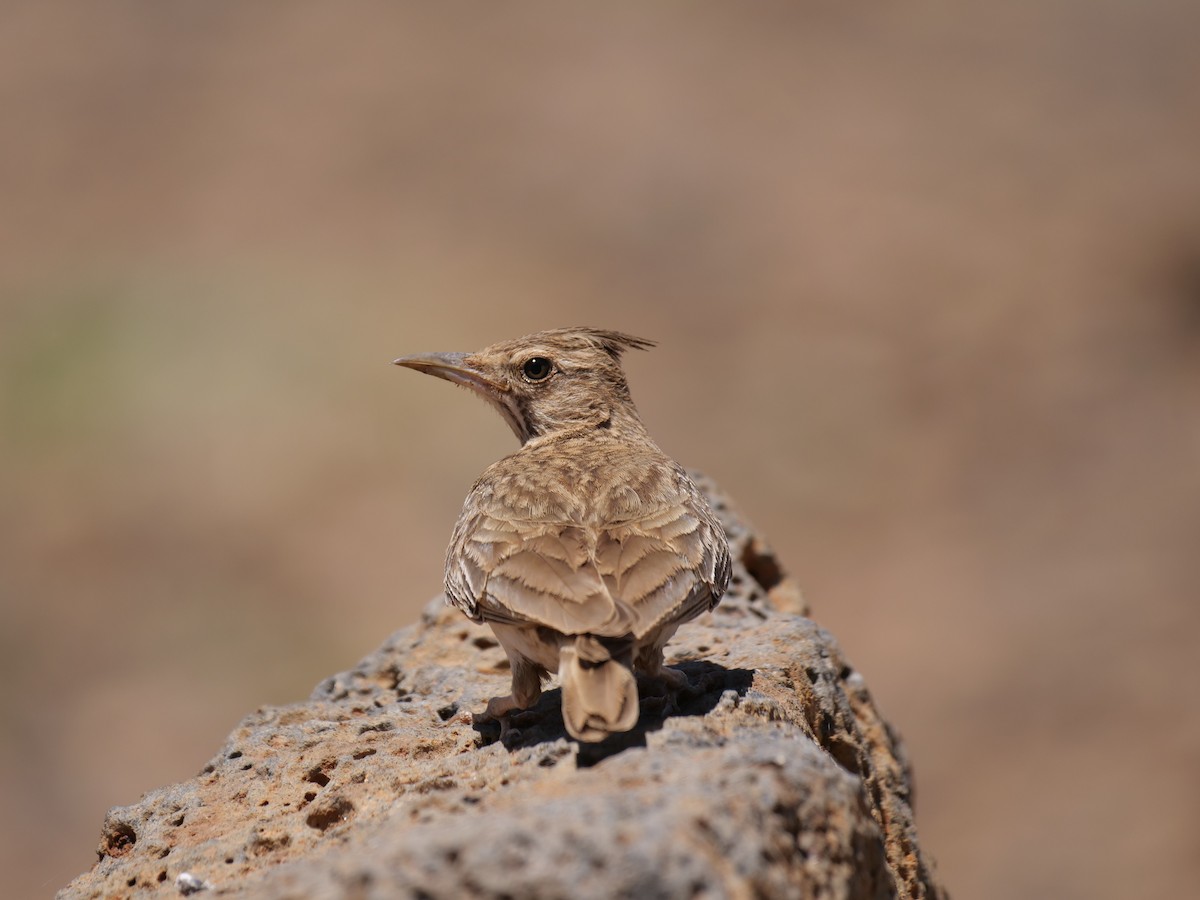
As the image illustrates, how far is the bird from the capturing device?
14.0 ft

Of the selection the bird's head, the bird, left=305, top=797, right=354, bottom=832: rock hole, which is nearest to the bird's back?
the bird

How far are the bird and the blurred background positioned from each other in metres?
8.82

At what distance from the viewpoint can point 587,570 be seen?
461 cm

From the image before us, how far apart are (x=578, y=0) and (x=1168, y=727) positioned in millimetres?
17997

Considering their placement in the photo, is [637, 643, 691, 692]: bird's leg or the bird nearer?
the bird

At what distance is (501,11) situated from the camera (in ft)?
87.8

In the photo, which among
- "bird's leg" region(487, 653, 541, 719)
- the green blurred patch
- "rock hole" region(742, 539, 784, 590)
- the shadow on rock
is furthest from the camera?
the green blurred patch

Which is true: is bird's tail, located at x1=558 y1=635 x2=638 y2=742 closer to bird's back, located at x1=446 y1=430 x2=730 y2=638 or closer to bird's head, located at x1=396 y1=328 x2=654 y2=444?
bird's back, located at x1=446 y1=430 x2=730 y2=638

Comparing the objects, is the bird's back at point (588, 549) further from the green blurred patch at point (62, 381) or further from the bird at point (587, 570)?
the green blurred patch at point (62, 381)

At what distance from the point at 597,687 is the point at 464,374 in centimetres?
294

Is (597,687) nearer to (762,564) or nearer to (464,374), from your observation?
(464,374)

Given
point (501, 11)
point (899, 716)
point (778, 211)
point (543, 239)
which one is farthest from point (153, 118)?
point (899, 716)

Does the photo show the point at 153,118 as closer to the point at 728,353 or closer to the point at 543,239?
the point at 543,239

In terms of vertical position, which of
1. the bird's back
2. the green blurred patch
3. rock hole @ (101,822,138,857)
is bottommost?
rock hole @ (101,822,138,857)
